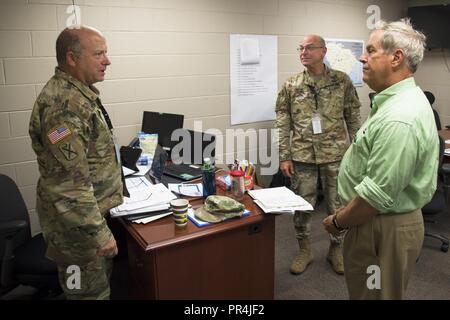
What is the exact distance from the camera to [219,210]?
177cm

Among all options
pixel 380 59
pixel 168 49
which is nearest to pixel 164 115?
pixel 168 49

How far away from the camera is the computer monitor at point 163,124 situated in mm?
2817

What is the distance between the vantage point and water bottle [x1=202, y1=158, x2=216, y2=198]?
77.3 inches

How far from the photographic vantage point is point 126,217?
1755mm

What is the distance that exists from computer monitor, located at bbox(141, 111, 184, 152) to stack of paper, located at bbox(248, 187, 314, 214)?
998mm

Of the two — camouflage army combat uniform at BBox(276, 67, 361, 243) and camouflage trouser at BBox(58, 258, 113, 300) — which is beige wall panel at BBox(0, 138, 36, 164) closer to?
Result: camouflage trouser at BBox(58, 258, 113, 300)

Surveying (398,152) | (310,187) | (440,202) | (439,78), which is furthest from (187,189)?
(439,78)

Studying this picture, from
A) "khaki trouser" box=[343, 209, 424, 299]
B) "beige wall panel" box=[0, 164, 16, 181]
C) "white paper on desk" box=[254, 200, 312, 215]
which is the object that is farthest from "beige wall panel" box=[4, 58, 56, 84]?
"khaki trouser" box=[343, 209, 424, 299]

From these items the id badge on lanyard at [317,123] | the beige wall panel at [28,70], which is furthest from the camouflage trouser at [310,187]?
the beige wall panel at [28,70]

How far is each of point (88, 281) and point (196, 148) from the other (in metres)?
1.38

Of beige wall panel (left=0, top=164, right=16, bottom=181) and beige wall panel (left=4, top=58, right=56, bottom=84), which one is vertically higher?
beige wall panel (left=4, top=58, right=56, bottom=84)

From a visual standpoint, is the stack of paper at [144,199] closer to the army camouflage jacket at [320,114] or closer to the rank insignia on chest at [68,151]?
the rank insignia on chest at [68,151]

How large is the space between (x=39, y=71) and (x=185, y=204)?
1.63 metres

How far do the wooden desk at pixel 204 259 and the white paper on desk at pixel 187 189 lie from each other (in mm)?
118
